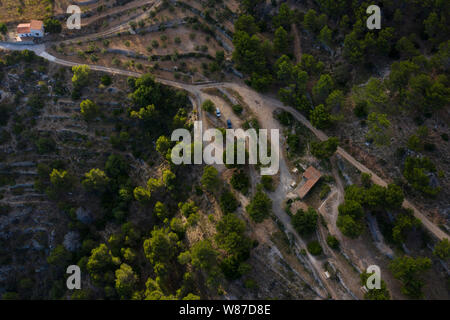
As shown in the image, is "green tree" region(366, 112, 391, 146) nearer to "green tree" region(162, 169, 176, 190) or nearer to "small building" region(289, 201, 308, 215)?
"small building" region(289, 201, 308, 215)

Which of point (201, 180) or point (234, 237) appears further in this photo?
point (201, 180)

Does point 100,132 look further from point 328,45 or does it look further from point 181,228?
point 328,45

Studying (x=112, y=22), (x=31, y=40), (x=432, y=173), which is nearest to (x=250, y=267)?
(x=432, y=173)

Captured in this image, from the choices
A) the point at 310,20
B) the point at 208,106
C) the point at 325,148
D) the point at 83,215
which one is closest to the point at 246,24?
the point at 310,20

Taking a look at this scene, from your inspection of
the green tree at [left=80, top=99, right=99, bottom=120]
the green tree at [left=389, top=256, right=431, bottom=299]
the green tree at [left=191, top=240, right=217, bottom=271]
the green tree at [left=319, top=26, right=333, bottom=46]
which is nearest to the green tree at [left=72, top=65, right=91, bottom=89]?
the green tree at [left=80, top=99, right=99, bottom=120]

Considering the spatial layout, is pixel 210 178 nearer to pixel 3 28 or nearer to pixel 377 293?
pixel 377 293
